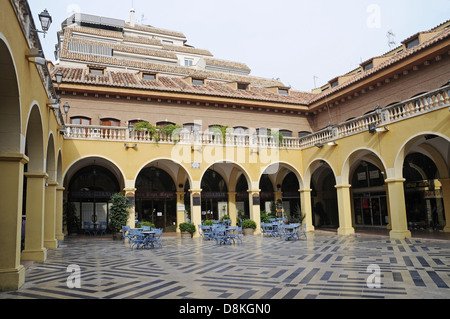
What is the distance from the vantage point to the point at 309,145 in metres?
21.4

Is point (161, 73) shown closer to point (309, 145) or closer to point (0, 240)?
point (309, 145)

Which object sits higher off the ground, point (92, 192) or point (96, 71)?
point (96, 71)

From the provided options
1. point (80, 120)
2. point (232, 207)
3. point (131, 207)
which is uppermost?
point (80, 120)

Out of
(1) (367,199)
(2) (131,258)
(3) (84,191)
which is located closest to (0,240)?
(2) (131,258)

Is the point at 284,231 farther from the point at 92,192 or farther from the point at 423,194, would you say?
the point at 92,192

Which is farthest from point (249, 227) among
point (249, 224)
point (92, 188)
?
point (92, 188)

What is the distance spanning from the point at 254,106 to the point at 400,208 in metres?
11.8

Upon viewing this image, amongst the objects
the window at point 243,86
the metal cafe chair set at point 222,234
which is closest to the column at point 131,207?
the metal cafe chair set at point 222,234

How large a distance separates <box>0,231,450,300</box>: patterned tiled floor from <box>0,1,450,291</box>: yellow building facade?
2.68m

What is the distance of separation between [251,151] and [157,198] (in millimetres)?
6674

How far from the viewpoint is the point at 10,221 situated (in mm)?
6875

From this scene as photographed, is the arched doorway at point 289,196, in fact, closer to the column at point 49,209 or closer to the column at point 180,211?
the column at point 180,211

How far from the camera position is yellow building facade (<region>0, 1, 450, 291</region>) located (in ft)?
46.8
